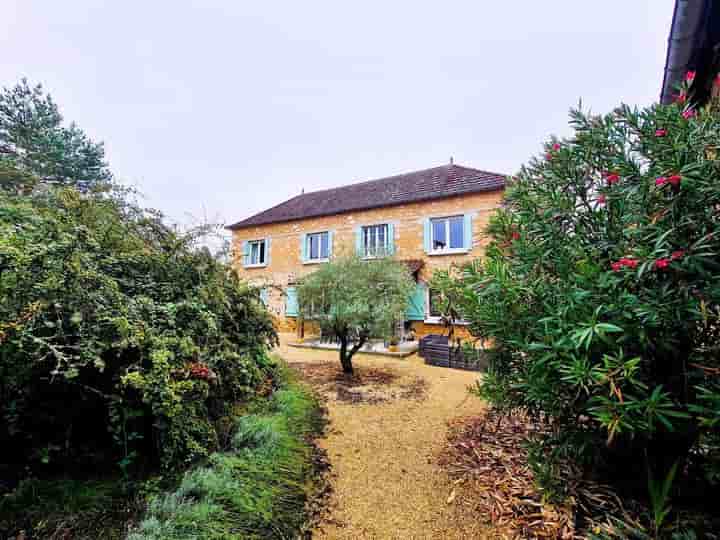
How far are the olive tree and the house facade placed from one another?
1.78 meters

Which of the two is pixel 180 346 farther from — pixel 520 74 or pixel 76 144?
pixel 76 144

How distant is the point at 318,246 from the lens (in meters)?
15.5

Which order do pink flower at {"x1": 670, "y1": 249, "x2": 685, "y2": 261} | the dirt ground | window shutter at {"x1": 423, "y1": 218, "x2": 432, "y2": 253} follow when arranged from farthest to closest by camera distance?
window shutter at {"x1": 423, "y1": 218, "x2": 432, "y2": 253} → the dirt ground → pink flower at {"x1": 670, "y1": 249, "x2": 685, "y2": 261}

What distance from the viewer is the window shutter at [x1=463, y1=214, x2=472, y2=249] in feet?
38.8

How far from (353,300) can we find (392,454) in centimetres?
379

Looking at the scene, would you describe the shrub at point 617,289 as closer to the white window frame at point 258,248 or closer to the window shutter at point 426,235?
the window shutter at point 426,235

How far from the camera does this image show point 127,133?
1827cm

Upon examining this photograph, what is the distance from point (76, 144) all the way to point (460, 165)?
2388 centimetres

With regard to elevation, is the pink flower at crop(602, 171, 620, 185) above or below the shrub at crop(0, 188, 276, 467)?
above

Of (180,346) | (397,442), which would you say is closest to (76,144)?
(180,346)

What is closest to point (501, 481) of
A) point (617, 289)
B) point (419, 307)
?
point (617, 289)

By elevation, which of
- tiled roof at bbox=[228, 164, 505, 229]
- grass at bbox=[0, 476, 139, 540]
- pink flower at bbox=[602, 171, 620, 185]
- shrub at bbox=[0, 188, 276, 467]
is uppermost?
tiled roof at bbox=[228, 164, 505, 229]

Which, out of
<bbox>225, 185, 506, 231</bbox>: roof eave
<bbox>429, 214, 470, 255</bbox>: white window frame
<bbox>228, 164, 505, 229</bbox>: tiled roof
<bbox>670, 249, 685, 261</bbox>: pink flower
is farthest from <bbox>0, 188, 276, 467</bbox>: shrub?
<bbox>228, 164, 505, 229</bbox>: tiled roof

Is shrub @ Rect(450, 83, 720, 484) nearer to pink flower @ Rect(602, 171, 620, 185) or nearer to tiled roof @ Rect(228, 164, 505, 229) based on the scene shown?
pink flower @ Rect(602, 171, 620, 185)
